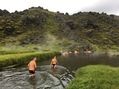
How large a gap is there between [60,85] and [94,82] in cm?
774

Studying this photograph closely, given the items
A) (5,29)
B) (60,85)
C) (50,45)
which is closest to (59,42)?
(50,45)

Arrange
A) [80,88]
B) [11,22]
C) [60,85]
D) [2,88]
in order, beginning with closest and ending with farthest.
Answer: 1. [80,88]
2. [2,88]
3. [60,85]
4. [11,22]

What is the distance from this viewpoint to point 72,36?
196 m

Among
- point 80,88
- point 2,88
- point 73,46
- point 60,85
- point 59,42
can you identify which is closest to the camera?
point 80,88

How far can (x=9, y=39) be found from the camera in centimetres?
17175

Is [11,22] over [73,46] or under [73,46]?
over

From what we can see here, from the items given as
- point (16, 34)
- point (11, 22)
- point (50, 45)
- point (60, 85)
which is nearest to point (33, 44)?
point (50, 45)

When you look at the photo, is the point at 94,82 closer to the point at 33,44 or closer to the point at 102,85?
the point at 102,85

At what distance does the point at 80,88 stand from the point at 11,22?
172 metres

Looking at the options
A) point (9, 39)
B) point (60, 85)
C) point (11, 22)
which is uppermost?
A: point (11, 22)

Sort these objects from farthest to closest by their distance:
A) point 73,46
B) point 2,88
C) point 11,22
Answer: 1. point 11,22
2. point 73,46
3. point 2,88

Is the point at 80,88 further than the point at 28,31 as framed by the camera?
No

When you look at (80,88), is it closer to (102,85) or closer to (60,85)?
(102,85)

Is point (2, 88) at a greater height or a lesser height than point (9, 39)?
lesser
